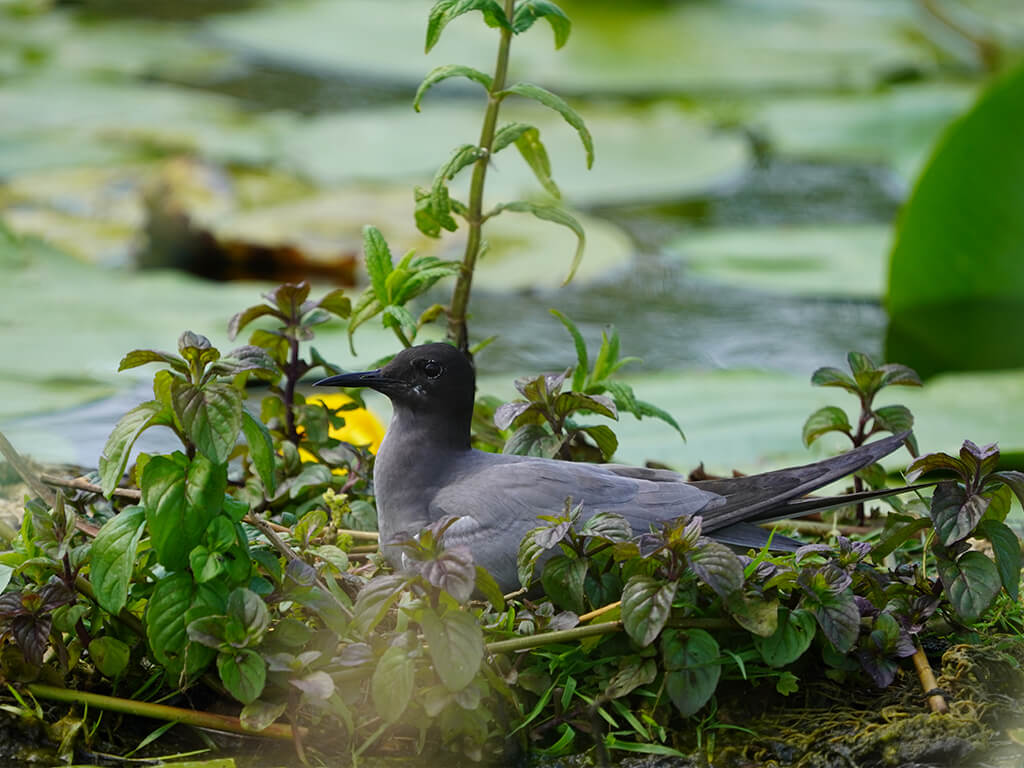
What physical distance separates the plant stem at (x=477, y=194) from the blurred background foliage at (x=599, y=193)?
0.77 m

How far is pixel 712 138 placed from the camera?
20.8 feet

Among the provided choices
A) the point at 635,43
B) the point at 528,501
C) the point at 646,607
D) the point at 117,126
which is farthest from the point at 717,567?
the point at 635,43

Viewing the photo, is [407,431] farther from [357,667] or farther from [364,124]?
[364,124]

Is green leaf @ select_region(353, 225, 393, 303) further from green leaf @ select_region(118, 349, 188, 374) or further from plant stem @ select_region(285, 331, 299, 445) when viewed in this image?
green leaf @ select_region(118, 349, 188, 374)

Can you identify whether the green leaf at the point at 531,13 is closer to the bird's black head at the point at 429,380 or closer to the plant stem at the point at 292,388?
the bird's black head at the point at 429,380

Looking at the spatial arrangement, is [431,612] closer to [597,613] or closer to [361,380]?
[597,613]

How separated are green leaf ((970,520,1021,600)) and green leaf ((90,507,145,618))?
4.69ft

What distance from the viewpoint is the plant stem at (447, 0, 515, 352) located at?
268 centimetres

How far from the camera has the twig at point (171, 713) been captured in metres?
2.03

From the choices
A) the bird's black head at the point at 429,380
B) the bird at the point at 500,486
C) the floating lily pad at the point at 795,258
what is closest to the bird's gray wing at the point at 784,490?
the bird at the point at 500,486

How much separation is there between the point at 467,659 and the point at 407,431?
0.70m

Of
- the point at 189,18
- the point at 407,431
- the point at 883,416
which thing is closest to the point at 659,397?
the point at 883,416

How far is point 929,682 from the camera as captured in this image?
7.05ft

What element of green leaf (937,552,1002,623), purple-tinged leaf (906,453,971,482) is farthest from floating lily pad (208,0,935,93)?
green leaf (937,552,1002,623)
